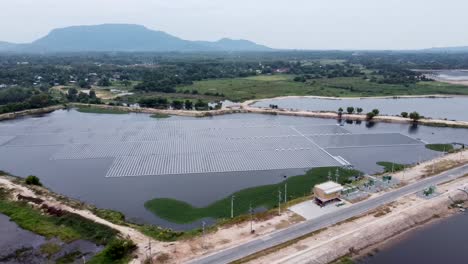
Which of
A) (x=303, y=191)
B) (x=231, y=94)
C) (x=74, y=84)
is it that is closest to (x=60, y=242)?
(x=303, y=191)

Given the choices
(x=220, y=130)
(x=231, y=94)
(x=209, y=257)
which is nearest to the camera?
(x=209, y=257)

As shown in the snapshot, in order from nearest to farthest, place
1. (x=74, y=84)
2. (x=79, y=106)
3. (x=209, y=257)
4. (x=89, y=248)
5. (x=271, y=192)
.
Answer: (x=209, y=257) < (x=89, y=248) < (x=271, y=192) < (x=79, y=106) < (x=74, y=84)

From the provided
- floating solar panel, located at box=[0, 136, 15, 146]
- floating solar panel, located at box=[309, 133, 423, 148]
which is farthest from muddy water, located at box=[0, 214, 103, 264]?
floating solar panel, located at box=[309, 133, 423, 148]

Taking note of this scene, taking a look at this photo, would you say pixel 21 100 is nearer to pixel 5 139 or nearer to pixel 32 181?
pixel 5 139

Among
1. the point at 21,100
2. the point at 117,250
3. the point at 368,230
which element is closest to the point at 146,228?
the point at 117,250

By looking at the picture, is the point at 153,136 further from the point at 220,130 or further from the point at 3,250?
the point at 3,250

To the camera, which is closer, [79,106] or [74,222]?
[74,222]
